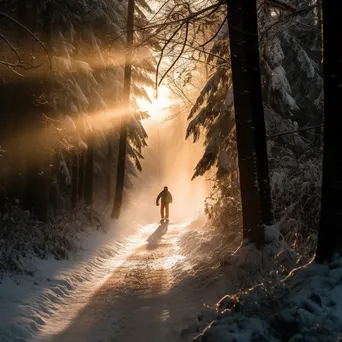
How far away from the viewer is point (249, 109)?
691 centimetres

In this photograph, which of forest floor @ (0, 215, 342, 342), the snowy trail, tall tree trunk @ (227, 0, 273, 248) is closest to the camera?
forest floor @ (0, 215, 342, 342)

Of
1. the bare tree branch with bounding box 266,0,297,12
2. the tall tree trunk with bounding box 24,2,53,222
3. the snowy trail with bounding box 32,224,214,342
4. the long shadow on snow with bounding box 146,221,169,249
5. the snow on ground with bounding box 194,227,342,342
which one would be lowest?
the long shadow on snow with bounding box 146,221,169,249

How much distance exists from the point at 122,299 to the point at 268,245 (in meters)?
2.69

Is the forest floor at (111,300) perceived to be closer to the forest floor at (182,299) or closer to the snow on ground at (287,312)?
the forest floor at (182,299)

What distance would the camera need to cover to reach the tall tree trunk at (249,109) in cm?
691

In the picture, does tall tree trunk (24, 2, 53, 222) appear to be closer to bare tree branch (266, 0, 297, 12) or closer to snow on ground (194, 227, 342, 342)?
bare tree branch (266, 0, 297, 12)

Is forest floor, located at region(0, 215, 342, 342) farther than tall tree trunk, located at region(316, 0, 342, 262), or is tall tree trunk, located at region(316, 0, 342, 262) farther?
tall tree trunk, located at region(316, 0, 342, 262)

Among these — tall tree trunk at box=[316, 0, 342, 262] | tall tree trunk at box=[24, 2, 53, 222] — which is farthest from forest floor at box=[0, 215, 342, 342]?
tall tree trunk at box=[24, 2, 53, 222]

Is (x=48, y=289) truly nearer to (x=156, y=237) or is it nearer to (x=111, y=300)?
(x=111, y=300)

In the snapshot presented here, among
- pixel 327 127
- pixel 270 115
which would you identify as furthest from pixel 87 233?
pixel 327 127

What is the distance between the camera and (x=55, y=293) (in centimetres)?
730

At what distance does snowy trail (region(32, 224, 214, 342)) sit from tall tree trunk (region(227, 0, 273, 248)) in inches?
70.6

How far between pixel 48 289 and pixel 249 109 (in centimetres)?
479

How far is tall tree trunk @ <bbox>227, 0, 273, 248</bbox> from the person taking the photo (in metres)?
6.91
